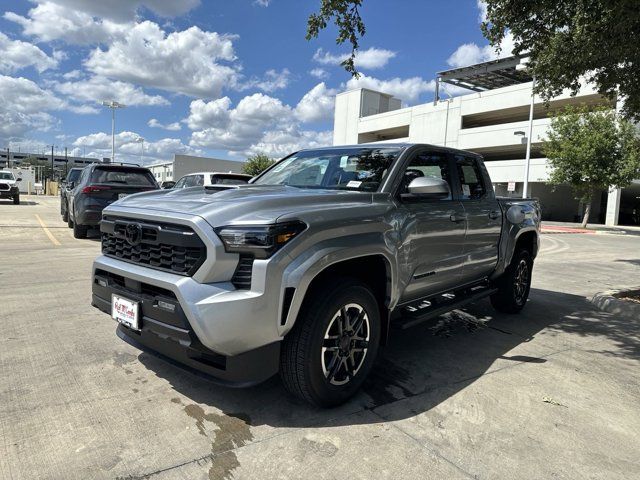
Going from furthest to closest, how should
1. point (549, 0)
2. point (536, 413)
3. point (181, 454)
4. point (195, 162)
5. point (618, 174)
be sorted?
point (195, 162)
point (618, 174)
point (549, 0)
point (536, 413)
point (181, 454)

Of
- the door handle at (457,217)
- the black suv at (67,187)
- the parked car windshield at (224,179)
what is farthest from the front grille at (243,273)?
the black suv at (67,187)

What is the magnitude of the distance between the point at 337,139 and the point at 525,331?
192 feet

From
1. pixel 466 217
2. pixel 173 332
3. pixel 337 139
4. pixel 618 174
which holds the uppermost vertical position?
pixel 337 139

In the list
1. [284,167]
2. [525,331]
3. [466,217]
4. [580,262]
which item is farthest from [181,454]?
[580,262]

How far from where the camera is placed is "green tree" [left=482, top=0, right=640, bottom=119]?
6.27m

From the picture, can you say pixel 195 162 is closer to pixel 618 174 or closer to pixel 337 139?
pixel 337 139

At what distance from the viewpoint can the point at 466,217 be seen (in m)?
4.50

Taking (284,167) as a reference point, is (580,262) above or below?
below

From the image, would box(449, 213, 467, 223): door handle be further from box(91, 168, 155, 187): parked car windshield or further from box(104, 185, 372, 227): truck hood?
box(91, 168, 155, 187): parked car windshield

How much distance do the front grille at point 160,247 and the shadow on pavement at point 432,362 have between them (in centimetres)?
71

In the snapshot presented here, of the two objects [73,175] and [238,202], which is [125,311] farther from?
[73,175]

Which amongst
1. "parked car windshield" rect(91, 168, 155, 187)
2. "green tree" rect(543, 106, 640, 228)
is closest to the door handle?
"parked car windshield" rect(91, 168, 155, 187)

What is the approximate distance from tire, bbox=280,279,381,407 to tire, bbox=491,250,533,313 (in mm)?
2889

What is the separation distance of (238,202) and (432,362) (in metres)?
2.28
